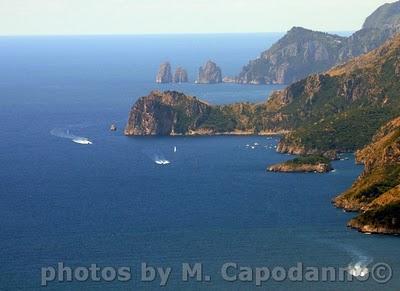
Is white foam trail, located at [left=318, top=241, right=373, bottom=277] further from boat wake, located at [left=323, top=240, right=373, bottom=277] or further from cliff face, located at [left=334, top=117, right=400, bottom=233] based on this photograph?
cliff face, located at [left=334, top=117, right=400, bottom=233]

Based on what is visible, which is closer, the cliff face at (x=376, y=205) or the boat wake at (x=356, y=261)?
the boat wake at (x=356, y=261)

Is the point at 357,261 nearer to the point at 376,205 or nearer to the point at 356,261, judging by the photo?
the point at 356,261

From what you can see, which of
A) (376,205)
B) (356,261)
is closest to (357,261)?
(356,261)

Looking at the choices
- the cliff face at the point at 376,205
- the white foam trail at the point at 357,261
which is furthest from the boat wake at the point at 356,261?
the cliff face at the point at 376,205

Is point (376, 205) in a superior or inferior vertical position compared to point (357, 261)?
superior

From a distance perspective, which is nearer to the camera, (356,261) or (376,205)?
(356,261)

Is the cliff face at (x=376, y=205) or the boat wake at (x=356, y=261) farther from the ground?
the cliff face at (x=376, y=205)

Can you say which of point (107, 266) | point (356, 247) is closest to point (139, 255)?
point (107, 266)

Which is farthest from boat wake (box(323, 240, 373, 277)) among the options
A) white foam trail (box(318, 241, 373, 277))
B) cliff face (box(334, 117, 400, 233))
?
cliff face (box(334, 117, 400, 233))

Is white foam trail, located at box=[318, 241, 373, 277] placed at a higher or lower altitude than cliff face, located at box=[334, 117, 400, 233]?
lower

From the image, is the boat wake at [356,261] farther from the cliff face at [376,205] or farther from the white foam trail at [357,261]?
the cliff face at [376,205]

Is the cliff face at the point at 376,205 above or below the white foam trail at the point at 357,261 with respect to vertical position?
above
